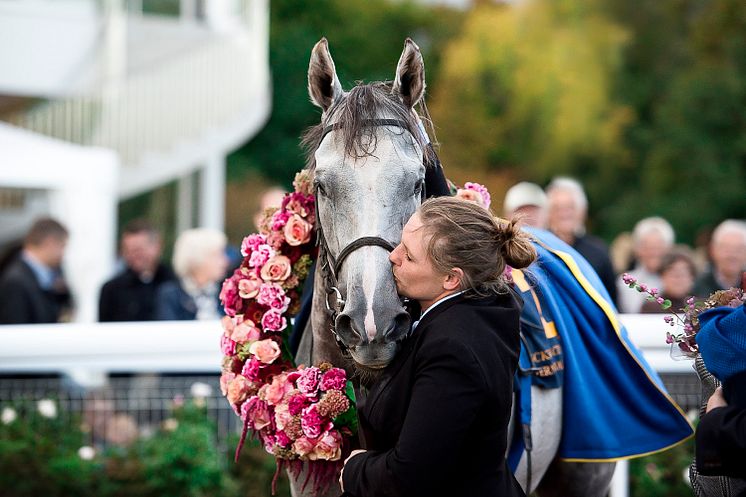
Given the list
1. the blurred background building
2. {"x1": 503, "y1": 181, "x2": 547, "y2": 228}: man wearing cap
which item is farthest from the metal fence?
the blurred background building

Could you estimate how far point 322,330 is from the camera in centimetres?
356

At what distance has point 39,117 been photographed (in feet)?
49.4

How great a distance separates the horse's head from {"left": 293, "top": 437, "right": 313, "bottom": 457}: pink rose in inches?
17.1

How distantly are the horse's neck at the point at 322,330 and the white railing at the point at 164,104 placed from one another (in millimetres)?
11960

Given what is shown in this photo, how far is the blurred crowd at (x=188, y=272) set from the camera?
710cm

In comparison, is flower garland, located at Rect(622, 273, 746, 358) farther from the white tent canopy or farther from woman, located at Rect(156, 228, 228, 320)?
the white tent canopy

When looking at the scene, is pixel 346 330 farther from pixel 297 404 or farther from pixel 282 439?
pixel 282 439

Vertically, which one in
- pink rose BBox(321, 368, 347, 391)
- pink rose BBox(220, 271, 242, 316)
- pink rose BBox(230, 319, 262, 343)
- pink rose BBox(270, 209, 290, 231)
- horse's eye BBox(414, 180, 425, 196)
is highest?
horse's eye BBox(414, 180, 425, 196)

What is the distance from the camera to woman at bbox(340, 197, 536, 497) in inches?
102

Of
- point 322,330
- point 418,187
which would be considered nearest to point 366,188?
point 418,187

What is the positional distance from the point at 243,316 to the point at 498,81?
3191cm

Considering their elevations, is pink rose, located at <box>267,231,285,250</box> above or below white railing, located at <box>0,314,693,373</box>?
above

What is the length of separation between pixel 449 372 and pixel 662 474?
13.1 ft

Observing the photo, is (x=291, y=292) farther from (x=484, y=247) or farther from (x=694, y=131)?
(x=694, y=131)
